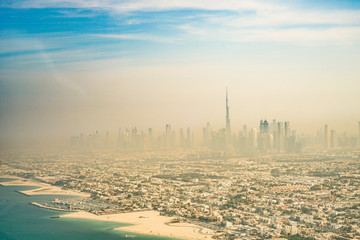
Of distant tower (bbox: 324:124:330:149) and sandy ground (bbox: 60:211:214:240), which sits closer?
sandy ground (bbox: 60:211:214:240)

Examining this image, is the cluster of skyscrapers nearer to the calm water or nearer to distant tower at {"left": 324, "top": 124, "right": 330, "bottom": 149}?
distant tower at {"left": 324, "top": 124, "right": 330, "bottom": 149}

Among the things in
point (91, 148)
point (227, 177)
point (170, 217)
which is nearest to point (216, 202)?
point (170, 217)

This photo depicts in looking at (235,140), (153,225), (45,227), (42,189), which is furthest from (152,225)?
(235,140)

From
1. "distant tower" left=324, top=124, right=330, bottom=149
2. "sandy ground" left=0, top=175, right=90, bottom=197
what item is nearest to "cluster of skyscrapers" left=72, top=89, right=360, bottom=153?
"distant tower" left=324, top=124, right=330, bottom=149

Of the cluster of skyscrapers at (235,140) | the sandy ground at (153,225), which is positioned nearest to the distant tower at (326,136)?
the cluster of skyscrapers at (235,140)

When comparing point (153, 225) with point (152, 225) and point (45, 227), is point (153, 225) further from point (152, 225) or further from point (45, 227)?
point (45, 227)

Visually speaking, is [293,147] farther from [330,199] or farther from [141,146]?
[330,199]
